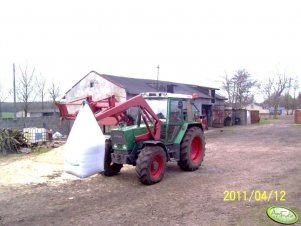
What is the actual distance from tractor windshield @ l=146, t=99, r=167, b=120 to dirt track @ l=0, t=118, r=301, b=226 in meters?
1.65

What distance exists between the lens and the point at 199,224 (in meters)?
5.33

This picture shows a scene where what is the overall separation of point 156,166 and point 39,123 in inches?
650

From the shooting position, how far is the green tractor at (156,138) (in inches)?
310

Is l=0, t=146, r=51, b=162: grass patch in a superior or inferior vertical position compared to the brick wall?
inferior

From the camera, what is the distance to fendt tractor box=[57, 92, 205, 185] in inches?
308

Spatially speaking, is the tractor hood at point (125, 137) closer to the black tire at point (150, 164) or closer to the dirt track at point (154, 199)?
the black tire at point (150, 164)

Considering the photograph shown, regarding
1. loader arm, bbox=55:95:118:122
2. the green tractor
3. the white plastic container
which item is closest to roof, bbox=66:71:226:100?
the white plastic container

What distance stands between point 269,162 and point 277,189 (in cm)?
390

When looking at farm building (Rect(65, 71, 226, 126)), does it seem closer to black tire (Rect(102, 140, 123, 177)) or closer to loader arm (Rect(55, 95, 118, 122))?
black tire (Rect(102, 140, 123, 177))

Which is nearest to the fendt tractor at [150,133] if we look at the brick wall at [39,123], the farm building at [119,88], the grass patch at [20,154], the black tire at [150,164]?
the black tire at [150,164]

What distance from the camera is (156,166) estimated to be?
816 centimetres

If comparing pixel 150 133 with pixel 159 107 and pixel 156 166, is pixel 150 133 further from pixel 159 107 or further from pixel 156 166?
pixel 159 107

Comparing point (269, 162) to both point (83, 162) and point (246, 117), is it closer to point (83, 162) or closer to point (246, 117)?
point (83, 162)

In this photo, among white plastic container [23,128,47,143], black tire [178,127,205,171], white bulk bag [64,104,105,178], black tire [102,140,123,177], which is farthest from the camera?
white plastic container [23,128,47,143]
